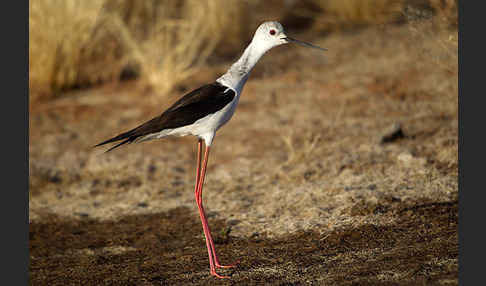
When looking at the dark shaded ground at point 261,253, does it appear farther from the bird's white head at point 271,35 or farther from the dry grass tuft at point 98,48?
the dry grass tuft at point 98,48

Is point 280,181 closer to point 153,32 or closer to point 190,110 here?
point 190,110

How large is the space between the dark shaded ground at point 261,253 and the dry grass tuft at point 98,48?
11.0ft

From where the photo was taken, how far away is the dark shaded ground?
132 inches

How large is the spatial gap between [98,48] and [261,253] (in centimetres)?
533

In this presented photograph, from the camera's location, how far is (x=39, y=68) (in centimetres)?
777

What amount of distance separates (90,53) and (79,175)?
8.91 ft

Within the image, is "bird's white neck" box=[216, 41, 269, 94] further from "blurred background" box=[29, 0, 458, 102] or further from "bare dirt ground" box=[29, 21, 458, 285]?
"blurred background" box=[29, 0, 458, 102]

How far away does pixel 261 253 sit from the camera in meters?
3.85

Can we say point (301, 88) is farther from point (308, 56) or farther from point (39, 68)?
point (39, 68)

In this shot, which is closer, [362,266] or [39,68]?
[362,266]

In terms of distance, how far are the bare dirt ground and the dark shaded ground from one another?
0.01 m

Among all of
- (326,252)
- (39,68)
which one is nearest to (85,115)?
(39,68)

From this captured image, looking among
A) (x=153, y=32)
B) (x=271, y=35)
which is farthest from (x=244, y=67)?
(x=153, y=32)

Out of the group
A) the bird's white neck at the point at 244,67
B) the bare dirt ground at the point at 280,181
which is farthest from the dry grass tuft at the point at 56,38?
the bird's white neck at the point at 244,67
